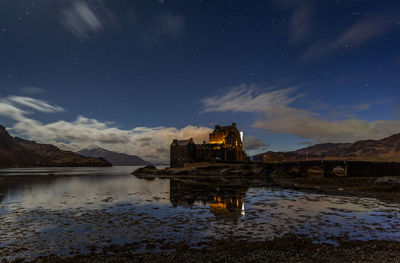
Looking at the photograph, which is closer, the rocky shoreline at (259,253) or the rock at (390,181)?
the rocky shoreline at (259,253)

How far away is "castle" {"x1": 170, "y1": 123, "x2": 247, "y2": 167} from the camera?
301ft

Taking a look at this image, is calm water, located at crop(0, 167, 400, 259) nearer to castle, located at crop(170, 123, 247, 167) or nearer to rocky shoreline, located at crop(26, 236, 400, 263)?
rocky shoreline, located at crop(26, 236, 400, 263)

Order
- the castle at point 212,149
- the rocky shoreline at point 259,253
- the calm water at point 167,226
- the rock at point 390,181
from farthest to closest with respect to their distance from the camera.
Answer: the castle at point 212,149 → the rock at point 390,181 → the calm water at point 167,226 → the rocky shoreline at point 259,253

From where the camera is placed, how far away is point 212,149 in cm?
9269

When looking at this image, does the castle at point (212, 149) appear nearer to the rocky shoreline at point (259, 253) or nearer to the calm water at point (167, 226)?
the calm water at point (167, 226)

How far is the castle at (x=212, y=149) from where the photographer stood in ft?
301

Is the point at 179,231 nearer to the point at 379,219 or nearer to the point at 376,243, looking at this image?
the point at 376,243

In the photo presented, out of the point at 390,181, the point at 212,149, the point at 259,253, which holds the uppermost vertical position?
the point at 212,149

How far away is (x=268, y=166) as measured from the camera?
7488 centimetres

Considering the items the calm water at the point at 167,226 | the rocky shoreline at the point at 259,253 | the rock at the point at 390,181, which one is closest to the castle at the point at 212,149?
the rock at the point at 390,181

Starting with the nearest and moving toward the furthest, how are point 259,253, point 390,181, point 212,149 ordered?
point 259,253 → point 390,181 → point 212,149

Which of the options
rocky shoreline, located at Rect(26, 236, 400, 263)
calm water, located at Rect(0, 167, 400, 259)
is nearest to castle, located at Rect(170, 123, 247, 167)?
calm water, located at Rect(0, 167, 400, 259)

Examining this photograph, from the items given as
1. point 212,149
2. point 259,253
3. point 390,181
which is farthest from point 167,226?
point 212,149

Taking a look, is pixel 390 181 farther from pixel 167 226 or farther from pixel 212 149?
pixel 212 149
